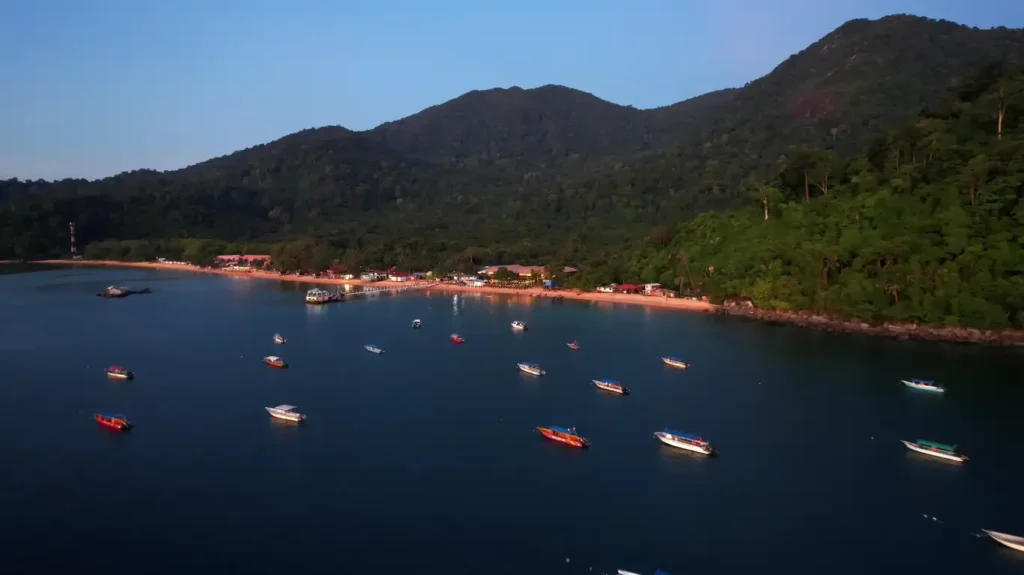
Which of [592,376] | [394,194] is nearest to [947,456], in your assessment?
[592,376]

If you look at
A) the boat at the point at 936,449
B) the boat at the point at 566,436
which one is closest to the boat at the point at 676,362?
the boat at the point at 566,436

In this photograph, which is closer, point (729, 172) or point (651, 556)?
point (651, 556)

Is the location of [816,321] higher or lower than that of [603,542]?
higher

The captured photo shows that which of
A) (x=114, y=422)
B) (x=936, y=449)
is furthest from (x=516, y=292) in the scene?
(x=936, y=449)

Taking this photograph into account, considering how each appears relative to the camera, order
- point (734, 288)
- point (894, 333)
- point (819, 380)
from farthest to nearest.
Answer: point (734, 288) < point (894, 333) < point (819, 380)

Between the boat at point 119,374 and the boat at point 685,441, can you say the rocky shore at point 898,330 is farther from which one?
the boat at point 119,374

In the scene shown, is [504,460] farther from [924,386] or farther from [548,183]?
[548,183]

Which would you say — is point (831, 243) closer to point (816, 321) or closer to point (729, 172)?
point (816, 321)
